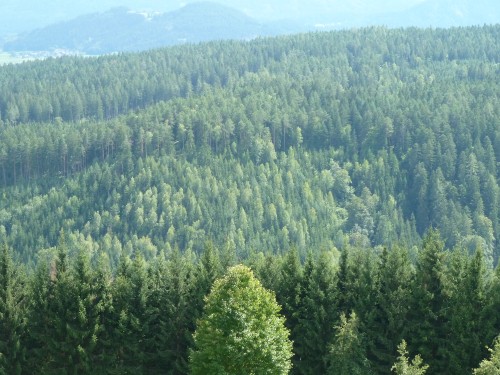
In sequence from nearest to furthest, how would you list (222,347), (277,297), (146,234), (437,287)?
(222,347), (437,287), (277,297), (146,234)

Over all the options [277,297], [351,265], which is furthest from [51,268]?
[351,265]

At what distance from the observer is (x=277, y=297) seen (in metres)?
66.8

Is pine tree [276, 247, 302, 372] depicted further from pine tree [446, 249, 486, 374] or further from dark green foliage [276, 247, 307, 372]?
pine tree [446, 249, 486, 374]

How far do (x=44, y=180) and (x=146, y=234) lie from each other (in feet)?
123

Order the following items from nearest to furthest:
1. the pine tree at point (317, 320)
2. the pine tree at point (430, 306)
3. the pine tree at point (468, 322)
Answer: the pine tree at point (468, 322) → the pine tree at point (430, 306) → the pine tree at point (317, 320)

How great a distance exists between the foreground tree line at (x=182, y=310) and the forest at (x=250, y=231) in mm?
128

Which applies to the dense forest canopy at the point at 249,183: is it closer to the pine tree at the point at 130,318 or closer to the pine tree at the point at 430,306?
the pine tree at the point at 130,318

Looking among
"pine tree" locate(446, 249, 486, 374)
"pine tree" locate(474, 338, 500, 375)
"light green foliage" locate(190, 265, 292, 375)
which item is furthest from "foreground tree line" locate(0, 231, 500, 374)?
"pine tree" locate(474, 338, 500, 375)

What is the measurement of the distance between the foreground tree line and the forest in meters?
0.13

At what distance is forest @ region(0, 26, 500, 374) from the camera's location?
6356 centimetres

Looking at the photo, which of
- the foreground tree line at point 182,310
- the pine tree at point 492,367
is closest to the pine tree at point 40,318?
the foreground tree line at point 182,310

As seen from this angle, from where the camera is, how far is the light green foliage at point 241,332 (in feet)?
174

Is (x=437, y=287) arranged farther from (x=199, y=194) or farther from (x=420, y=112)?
(x=420, y=112)

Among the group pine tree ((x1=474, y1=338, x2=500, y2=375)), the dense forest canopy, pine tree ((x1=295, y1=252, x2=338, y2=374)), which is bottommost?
the dense forest canopy
